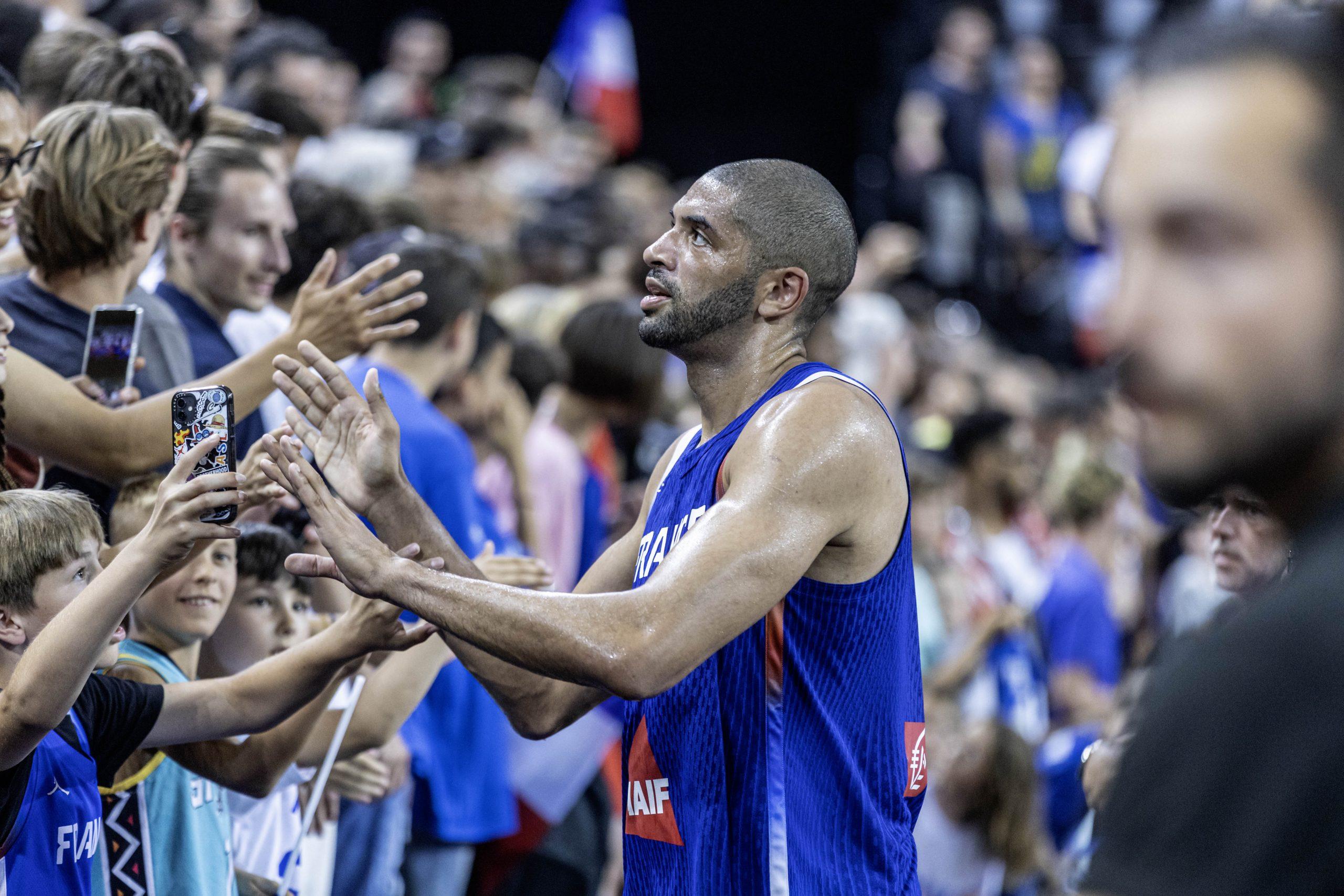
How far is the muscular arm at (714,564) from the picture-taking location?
7.69 feet

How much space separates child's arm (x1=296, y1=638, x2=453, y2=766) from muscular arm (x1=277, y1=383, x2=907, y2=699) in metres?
1.03

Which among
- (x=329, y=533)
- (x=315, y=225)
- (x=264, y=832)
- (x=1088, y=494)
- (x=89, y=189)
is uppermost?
(x=89, y=189)

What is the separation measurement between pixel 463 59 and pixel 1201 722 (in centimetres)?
1692

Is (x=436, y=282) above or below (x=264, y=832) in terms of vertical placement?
above

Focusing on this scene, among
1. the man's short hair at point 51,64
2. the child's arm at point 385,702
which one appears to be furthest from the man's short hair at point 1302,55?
the man's short hair at point 51,64

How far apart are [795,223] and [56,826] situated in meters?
1.88

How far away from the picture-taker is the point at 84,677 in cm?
243

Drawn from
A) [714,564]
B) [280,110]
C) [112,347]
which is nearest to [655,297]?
[714,564]

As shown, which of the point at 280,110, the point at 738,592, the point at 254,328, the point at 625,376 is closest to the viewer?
the point at 738,592

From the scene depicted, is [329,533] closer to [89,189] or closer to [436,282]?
[89,189]

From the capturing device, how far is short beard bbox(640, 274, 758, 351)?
2.94 meters

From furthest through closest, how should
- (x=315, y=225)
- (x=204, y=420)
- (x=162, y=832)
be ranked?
(x=315, y=225) < (x=162, y=832) < (x=204, y=420)

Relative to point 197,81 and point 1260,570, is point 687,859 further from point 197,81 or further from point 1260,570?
point 197,81

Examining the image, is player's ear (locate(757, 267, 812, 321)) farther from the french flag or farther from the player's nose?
the french flag
